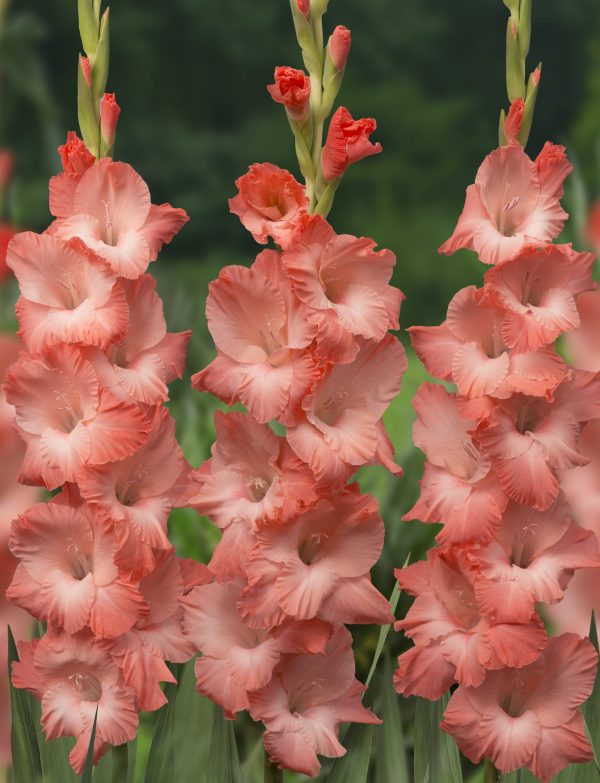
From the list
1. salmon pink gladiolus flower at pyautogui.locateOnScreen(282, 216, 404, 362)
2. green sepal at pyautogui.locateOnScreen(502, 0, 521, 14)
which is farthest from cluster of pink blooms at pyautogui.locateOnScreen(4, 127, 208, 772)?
green sepal at pyautogui.locateOnScreen(502, 0, 521, 14)

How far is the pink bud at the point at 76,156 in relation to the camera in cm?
176

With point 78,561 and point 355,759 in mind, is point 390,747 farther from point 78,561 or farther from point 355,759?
point 78,561

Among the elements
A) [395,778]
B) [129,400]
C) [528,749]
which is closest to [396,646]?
[395,778]

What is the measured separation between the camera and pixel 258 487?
67.7 inches

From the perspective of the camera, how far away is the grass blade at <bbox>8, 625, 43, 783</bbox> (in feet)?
6.12

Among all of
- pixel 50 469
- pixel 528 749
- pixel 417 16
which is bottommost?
pixel 417 16

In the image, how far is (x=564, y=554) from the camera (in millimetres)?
1761

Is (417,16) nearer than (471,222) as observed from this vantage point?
No

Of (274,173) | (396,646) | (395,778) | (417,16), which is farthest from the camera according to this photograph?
(417,16)

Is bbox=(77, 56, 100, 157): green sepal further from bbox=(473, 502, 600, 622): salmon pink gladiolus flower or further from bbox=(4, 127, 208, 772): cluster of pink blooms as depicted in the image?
bbox=(473, 502, 600, 622): salmon pink gladiolus flower

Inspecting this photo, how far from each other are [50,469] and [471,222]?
624mm

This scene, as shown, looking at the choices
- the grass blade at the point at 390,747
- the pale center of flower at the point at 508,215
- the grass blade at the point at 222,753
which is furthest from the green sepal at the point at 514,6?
the grass blade at the point at 222,753

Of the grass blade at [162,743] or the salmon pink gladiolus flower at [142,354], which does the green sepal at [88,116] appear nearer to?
the salmon pink gladiolus flower at [142,354]

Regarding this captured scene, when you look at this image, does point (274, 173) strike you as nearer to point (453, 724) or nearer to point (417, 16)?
point (453, 724)
